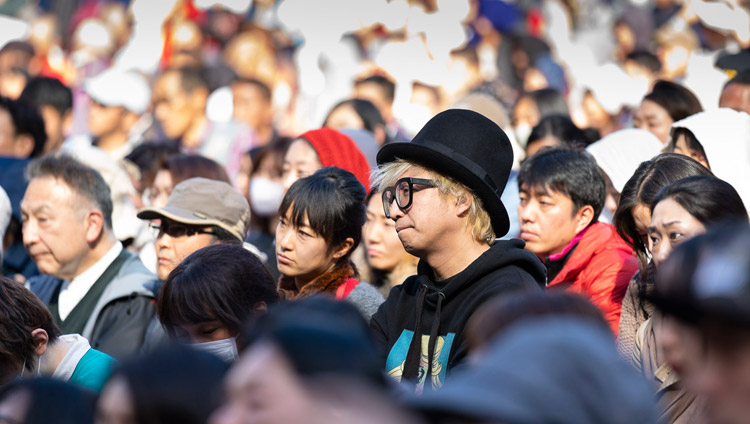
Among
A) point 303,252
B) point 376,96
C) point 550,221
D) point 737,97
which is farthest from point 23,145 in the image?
point 737,97

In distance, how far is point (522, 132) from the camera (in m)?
7.80

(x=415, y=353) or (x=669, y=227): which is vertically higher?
(x=669, y=227)

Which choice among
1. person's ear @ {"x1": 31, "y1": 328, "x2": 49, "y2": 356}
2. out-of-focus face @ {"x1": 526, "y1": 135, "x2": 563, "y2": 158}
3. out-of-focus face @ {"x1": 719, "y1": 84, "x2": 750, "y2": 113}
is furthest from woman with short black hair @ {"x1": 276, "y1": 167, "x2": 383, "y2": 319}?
out-of-focus face @ {"x1": 719, "y1": 84, "x2": 750, "y2": 113}

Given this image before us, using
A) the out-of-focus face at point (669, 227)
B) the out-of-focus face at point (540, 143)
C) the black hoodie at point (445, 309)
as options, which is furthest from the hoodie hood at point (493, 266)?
the out-of-focus face at point (540, 143)

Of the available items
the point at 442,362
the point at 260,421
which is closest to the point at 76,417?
the point at 260,421

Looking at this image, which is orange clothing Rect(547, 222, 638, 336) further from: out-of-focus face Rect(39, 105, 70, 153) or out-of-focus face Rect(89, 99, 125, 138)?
out-of-focus face Rect(89, 99, 125, 138)

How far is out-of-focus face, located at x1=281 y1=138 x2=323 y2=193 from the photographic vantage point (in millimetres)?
5547

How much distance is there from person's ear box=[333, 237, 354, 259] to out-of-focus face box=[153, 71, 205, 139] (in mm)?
5194

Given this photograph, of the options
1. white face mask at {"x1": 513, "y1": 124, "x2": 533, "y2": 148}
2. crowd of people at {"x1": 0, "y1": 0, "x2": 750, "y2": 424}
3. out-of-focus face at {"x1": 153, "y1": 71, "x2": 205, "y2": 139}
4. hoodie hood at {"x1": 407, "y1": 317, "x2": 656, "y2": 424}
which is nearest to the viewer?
hoodie hood at {"x1": 407, "y1": 317, "x2": 656, "y2": 424}

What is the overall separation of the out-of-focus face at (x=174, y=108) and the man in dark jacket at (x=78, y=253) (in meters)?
4.06

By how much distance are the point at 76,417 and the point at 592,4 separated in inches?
398

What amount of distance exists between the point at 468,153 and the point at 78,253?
2.60 meters

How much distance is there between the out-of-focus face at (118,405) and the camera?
1639 mm

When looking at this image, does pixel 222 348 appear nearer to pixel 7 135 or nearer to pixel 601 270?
pixel 601 270
